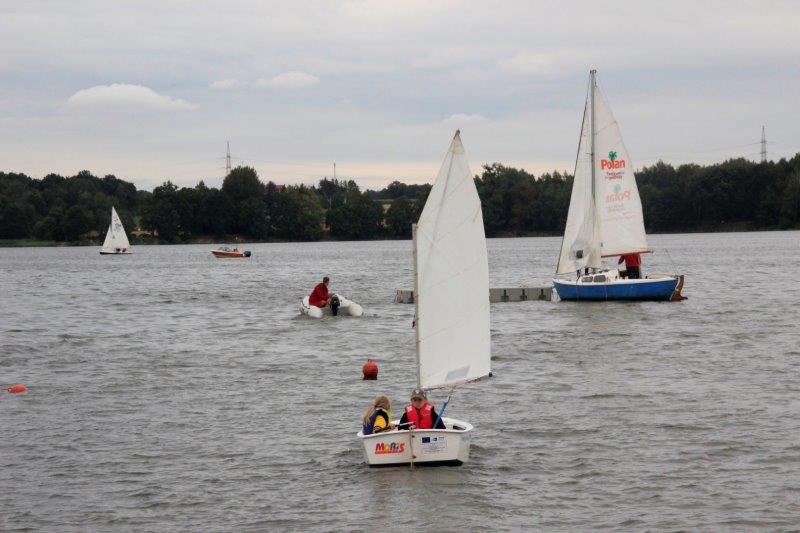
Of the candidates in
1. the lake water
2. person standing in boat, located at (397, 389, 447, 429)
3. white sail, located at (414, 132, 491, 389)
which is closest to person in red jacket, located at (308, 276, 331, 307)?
the lake water

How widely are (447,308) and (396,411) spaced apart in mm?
6983

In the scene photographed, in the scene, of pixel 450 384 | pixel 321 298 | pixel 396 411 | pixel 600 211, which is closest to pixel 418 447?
pixel 450 384

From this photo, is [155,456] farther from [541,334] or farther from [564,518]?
[541,334]

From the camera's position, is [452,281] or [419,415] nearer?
[419,415]

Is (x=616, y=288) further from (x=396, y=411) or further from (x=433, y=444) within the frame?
(x=433, y=444)

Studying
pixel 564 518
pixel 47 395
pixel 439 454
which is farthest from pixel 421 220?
pixel 47 395

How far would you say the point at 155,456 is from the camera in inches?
1065

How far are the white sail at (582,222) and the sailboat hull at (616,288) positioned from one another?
4.17 ft

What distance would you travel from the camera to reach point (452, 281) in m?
25.2

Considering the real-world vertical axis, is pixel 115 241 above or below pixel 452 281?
above

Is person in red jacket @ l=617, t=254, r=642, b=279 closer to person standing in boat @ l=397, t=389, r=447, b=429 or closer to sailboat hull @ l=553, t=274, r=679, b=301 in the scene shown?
sailboat hull @ l=553, t=274, r=679, b=301

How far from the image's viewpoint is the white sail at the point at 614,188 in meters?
60.8

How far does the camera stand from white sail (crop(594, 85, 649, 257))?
60781 mm

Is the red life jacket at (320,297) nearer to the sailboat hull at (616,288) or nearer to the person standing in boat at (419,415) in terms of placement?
the sailboat hull at (616,288)
